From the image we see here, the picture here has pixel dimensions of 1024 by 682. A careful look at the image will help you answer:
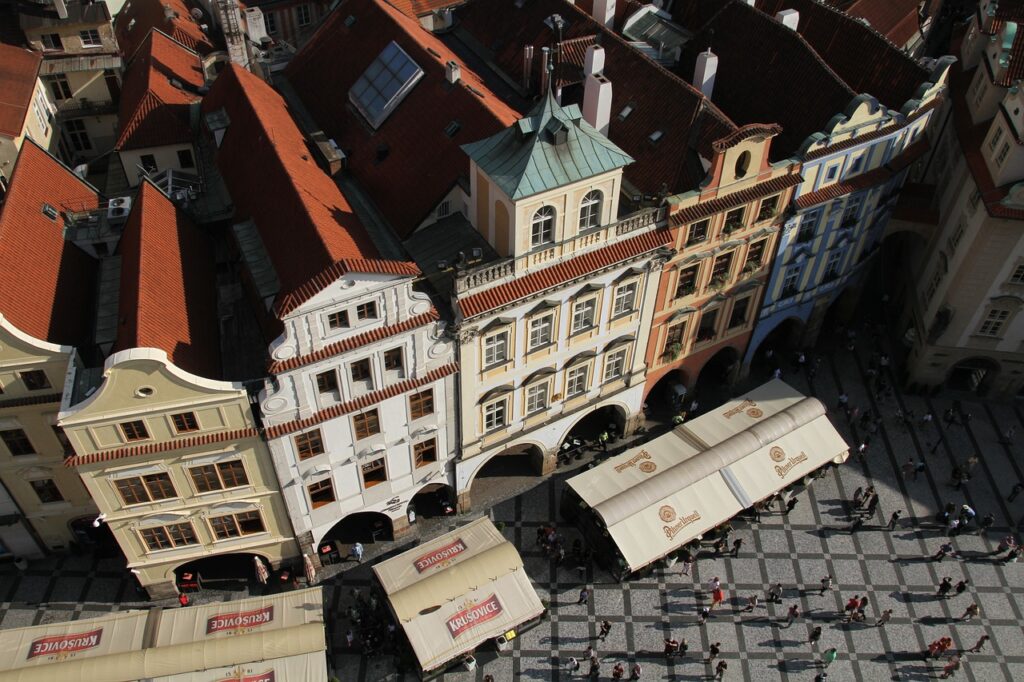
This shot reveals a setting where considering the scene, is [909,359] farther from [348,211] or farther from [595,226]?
[348,211]

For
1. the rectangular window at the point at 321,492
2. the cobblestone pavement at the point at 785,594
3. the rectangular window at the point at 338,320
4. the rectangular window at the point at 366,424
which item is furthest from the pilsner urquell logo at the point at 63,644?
the rectangular window at the point at 338,320

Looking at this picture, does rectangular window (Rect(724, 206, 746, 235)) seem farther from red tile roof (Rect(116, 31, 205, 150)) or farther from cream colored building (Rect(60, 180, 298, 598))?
red tile roof (Rect(116, 31, 205, 150))

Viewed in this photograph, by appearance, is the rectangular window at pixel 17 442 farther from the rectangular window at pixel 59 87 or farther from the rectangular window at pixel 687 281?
the rectangular window at pixel 687 281

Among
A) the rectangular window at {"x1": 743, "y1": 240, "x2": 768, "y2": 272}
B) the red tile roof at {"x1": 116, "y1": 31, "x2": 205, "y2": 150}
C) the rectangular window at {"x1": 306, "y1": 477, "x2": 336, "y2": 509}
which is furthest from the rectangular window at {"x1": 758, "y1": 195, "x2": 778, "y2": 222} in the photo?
the red tile roof at {"x1": 116, "y1": 31, "x2": 205, "y2": 150}

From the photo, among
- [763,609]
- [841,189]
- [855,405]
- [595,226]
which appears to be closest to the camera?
[595,226]

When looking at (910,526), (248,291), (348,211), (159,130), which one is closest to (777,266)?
(910,526)
